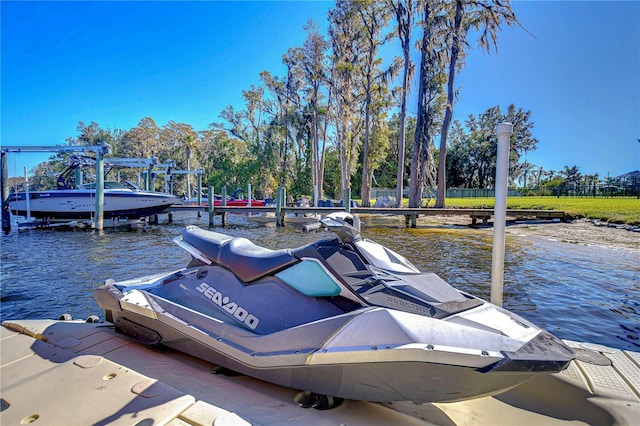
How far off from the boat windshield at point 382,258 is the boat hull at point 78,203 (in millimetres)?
16171

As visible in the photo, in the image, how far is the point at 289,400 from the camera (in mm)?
→ 1838

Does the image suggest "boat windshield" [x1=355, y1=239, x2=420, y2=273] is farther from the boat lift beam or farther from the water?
the boat lift beam

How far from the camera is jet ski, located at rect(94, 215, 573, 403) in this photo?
1.49m

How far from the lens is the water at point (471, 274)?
4.02 metres

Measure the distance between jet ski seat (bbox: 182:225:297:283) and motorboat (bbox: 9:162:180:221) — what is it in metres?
15.1

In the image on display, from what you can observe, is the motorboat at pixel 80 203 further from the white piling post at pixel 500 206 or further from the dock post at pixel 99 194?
the white piling post at pixel 500 206

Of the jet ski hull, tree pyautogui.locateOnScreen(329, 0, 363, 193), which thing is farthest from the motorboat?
the jet ski hull

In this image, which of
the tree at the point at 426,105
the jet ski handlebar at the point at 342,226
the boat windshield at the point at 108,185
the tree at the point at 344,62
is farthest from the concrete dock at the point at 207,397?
the tree at the point at 344,62

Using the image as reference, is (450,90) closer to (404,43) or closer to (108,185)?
(404,43)

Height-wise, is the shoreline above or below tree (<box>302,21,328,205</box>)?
below

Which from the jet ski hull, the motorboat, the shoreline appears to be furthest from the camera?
the motorboat

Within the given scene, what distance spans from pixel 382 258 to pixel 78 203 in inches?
686

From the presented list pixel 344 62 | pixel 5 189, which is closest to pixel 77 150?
pixel 5 189

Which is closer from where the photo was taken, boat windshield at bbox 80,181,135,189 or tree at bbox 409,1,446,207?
boat windshield at bbox 80,181,135,189
